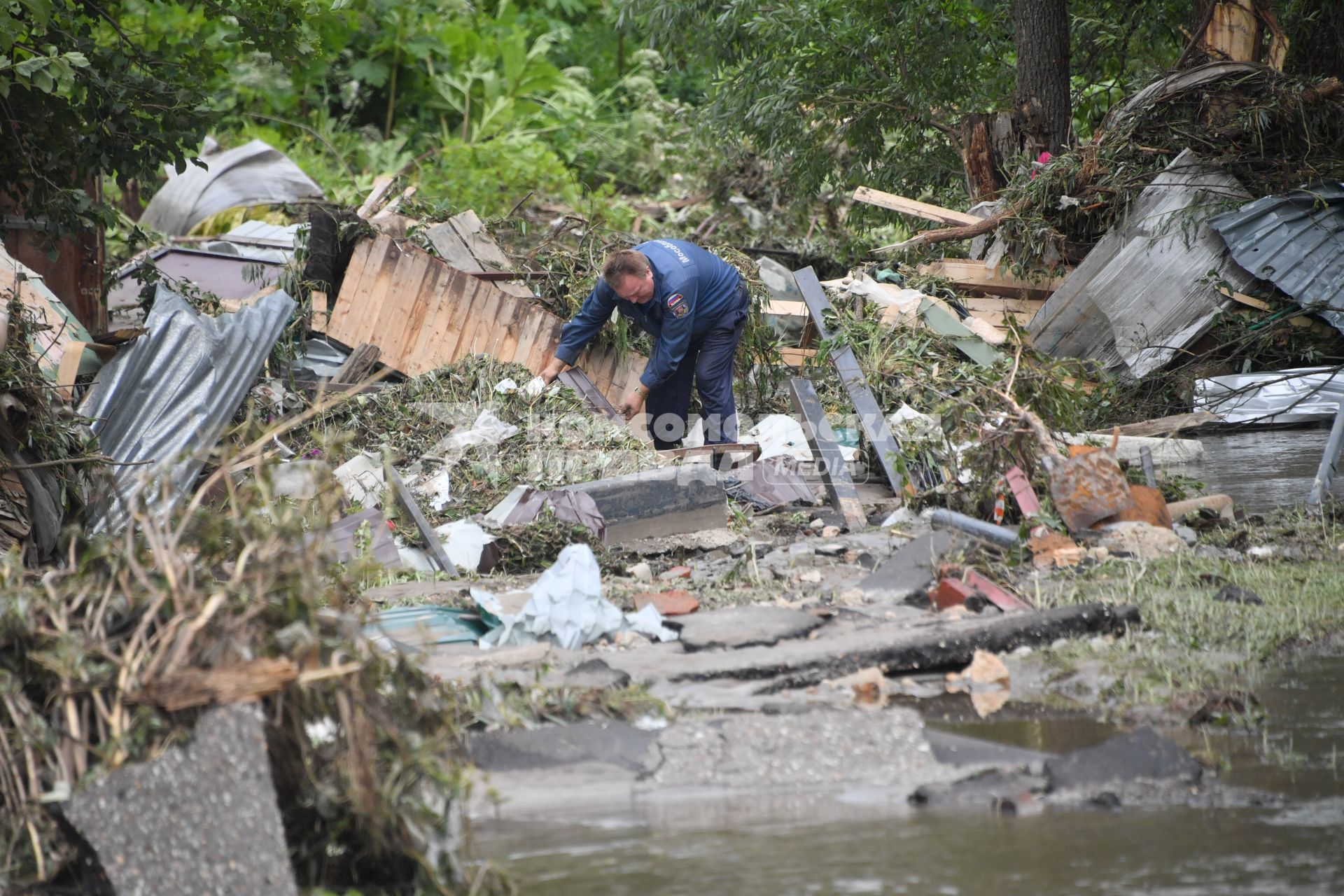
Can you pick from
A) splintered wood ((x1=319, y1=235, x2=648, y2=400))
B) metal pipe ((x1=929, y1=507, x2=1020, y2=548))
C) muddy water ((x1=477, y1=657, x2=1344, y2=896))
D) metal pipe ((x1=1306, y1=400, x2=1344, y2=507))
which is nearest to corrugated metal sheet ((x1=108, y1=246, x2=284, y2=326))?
splintered wood ((x1=319, y1=235, x2=648, y2=400))

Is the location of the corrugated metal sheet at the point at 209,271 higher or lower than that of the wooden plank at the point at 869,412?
higher

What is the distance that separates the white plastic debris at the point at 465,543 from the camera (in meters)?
5.66

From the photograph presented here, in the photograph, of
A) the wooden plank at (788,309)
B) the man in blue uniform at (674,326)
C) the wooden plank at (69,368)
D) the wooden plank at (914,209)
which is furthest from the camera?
the wooden plank at (914,209)

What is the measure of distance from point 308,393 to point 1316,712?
6082mm

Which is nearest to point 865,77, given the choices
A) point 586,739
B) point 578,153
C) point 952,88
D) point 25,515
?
point 952,88

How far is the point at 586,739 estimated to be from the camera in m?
3.37

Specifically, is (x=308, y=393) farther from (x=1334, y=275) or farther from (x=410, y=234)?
(x=1334, y=275)

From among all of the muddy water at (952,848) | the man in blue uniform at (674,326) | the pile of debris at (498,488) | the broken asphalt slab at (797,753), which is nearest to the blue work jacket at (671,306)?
the man in blue uniform at (674,326)

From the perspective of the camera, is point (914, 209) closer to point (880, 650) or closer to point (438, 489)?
point (438, 489)

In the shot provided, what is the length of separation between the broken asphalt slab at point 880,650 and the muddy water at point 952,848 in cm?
87

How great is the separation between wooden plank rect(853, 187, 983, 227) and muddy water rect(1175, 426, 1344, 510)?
106 inches

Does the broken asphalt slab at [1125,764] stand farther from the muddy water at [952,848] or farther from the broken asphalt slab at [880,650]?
the broken asphalt slab at [880,650]

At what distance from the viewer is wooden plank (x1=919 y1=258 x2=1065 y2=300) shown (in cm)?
948

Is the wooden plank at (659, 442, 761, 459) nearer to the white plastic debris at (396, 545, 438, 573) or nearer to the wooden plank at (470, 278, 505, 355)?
the white plastic debris at (396, 545, 438, 573)
